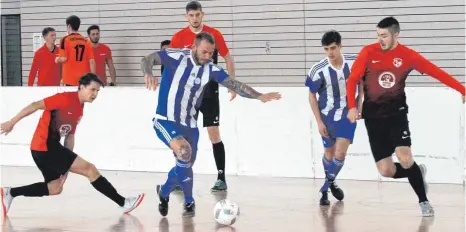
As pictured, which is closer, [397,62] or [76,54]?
[397,62]

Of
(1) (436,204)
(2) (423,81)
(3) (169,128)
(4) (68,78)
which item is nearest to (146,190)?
(3) (169,128)

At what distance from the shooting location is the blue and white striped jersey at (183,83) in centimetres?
995

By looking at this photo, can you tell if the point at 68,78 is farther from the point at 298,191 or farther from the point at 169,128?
the point at 169,128

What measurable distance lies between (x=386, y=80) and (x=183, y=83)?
1.94 meters

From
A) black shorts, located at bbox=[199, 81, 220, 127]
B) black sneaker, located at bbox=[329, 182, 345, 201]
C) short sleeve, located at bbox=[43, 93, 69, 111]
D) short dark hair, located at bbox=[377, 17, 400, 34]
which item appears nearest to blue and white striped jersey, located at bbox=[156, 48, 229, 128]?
short sleeve, located at bbox=[43, 93, 69, 111]

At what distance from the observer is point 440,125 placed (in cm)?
1266

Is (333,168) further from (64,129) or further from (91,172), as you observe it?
(64,129)

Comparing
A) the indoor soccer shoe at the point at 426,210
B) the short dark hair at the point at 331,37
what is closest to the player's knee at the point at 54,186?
the short dark hair at the point at 331,37

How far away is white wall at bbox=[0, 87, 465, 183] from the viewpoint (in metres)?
12.7

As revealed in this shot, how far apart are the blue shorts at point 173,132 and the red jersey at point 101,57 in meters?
8.54

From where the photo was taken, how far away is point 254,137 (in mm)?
13852

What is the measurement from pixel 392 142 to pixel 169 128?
213cm

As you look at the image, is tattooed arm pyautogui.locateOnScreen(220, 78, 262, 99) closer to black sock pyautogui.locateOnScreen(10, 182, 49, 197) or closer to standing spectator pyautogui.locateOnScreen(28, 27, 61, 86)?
black sock pyautogui.locateOnScreen(10, 182, 49, 197)

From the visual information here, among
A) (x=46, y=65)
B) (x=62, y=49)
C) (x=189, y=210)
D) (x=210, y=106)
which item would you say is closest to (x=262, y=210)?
(x=189, y=210)
